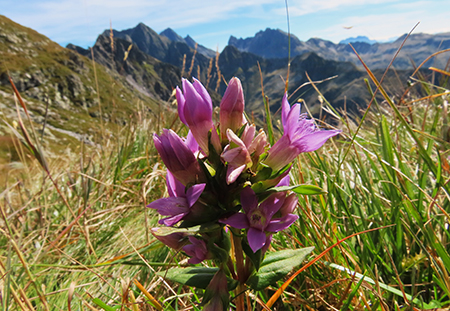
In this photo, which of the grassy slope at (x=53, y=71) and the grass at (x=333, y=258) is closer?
the grass at (x=333, y=258)

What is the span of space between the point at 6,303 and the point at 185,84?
1337 millimetres

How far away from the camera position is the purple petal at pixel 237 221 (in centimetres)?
96

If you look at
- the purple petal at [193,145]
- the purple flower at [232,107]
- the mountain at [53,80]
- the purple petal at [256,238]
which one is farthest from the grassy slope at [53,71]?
the purple petal at [256,238]

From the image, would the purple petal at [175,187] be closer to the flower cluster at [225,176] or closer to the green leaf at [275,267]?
the flower cluster at [225,176]

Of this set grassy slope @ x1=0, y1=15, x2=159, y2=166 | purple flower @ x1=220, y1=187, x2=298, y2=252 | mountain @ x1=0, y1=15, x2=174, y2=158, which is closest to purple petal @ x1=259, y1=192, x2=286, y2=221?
purple flower @ x1=220, y1=187, x2=298, y2=252

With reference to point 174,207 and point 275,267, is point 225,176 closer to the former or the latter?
point 174,207

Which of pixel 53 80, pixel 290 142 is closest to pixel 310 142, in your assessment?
pixel 290 142

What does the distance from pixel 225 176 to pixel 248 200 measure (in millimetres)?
124

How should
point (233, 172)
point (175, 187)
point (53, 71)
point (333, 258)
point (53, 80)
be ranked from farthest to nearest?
point (53, 71), point (53, 80), point (333, 258), point (175, 187), point (233, 172)

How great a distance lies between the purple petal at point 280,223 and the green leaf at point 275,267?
160 mm

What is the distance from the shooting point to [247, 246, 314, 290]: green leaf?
3.50ft

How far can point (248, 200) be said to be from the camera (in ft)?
3.24

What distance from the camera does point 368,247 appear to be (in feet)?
5.16

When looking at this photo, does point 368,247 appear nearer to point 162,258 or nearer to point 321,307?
point 321,307
